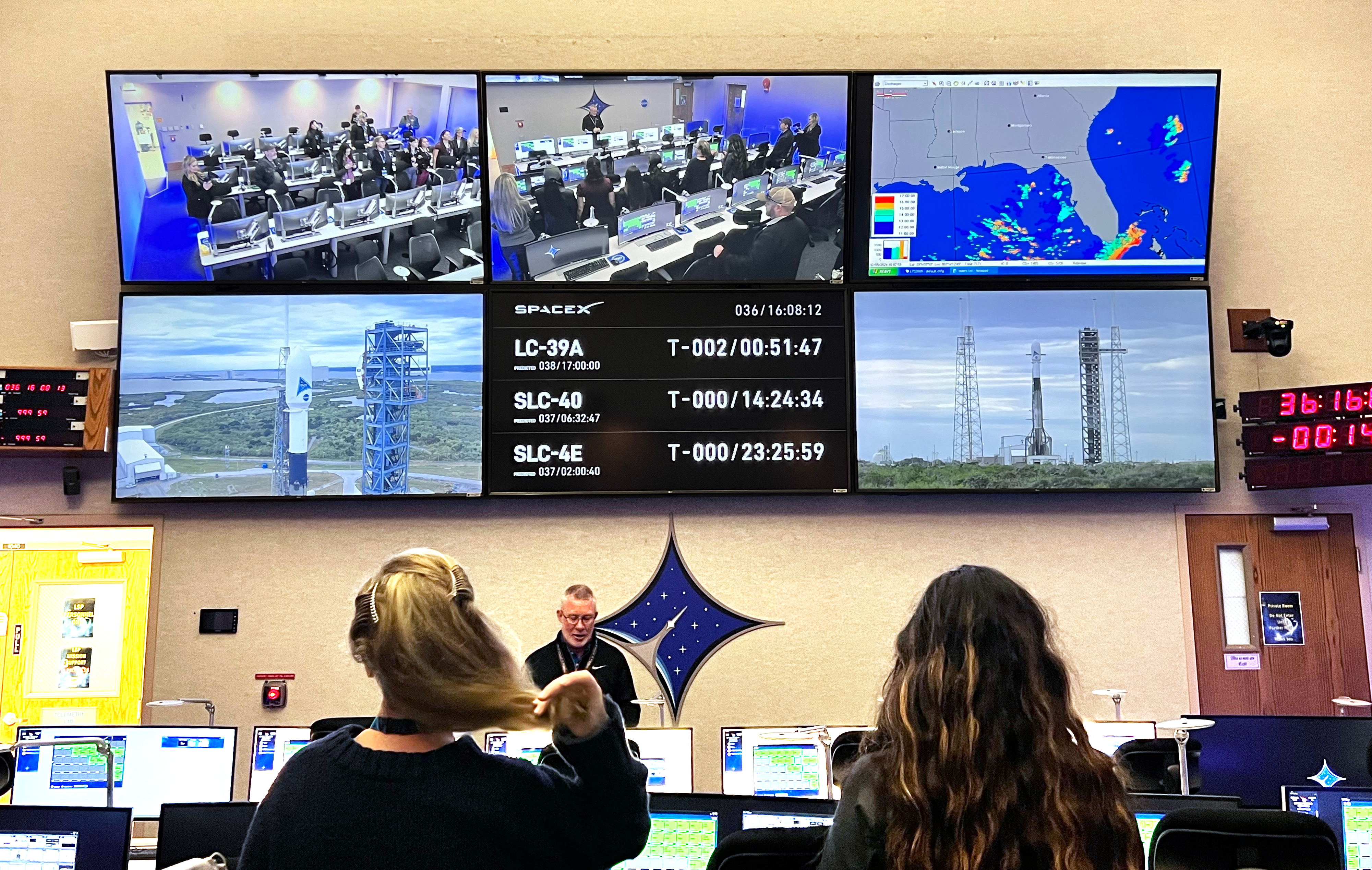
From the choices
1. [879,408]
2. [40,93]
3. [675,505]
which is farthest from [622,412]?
[40,93]

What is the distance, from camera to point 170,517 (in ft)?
18.8

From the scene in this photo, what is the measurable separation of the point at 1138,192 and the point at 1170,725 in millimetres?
2761

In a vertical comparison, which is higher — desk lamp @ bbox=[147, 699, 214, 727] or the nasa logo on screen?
the nasa logo on screen

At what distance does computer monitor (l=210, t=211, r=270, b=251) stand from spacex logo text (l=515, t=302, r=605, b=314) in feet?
4.15

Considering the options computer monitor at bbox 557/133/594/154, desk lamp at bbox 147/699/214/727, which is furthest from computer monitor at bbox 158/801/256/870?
computer monitor at bbox 557/133/594/154

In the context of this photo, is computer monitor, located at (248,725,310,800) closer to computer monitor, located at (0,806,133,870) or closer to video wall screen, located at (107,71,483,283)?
computer monitor, located at (0,806,133,870)

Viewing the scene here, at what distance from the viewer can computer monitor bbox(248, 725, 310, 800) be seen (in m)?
4.42

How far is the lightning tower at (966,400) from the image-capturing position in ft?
18.5

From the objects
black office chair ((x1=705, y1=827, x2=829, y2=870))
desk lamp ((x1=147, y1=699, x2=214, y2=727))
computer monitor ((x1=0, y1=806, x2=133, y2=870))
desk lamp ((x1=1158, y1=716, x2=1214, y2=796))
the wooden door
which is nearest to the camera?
black office chair ((x1=705, y1=827, x2=829, y2=870))

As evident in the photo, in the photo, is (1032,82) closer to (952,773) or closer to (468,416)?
(468,416)

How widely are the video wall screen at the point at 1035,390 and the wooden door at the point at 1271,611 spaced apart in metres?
0.47

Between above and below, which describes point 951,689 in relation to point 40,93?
below

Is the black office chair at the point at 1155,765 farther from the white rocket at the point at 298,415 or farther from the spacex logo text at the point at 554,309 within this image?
the white rocket at the point at 298,415

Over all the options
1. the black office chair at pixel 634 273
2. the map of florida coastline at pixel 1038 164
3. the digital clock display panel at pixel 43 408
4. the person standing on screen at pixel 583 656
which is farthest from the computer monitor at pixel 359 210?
the map of florida coastline at pixel 1038 164
